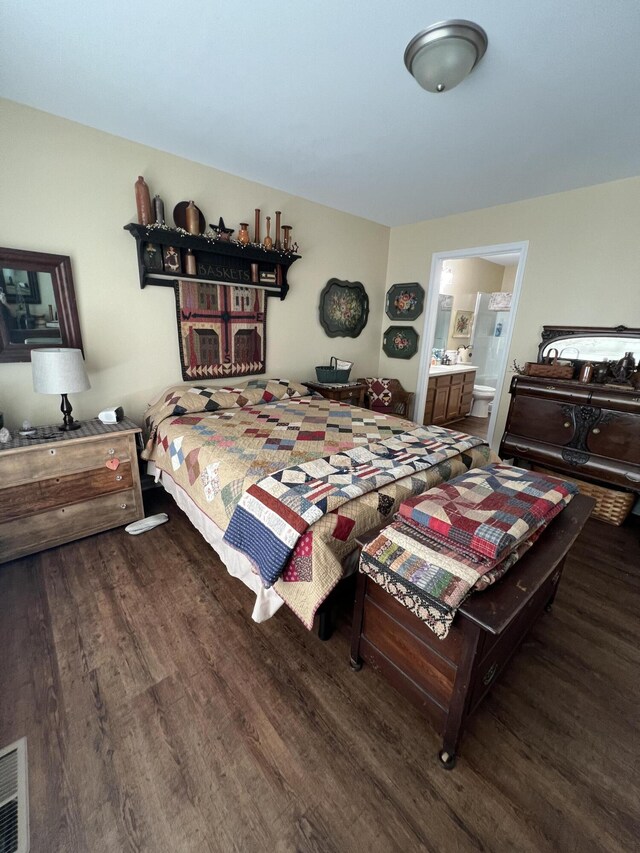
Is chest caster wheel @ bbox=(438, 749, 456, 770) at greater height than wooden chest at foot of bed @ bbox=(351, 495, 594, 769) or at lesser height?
lesser

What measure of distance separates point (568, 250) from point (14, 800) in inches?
169

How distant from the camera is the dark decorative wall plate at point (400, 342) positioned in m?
→ 4.06

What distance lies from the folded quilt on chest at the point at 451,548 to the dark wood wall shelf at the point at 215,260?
238 cm

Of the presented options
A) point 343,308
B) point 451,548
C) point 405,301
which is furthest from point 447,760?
point 405,301

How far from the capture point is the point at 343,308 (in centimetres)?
382

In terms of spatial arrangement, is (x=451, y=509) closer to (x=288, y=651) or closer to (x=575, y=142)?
(x=288, y=651)

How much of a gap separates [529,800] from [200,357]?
117 inches

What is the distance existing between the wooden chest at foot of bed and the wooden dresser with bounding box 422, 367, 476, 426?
3013 millimetres

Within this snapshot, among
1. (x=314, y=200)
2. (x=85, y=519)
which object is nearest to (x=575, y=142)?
(x=314, y=200)

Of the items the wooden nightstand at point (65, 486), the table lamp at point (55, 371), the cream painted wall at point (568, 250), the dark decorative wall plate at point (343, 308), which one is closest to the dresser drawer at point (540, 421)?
the cream painted wall at point (568, 250)

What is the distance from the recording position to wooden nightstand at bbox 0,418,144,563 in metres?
1.89

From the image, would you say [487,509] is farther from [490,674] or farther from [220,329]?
[220,329]

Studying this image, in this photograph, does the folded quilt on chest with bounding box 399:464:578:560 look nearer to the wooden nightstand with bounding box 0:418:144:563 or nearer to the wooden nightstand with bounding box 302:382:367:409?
the wooden nightstand with bounding box 0:418:144:563

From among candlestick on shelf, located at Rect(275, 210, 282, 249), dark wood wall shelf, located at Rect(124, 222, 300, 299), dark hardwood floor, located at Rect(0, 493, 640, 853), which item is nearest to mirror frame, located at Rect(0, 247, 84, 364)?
dark wood wall shelf, located at Rect(124, 222, 300, 299)
